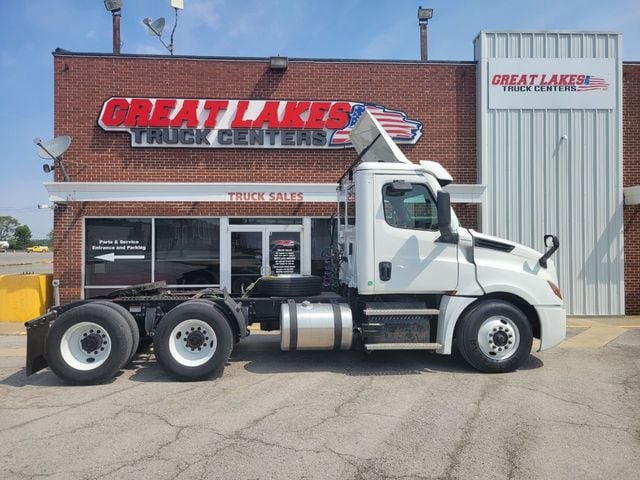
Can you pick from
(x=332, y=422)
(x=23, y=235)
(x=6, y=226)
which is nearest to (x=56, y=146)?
(x=332, y=422)

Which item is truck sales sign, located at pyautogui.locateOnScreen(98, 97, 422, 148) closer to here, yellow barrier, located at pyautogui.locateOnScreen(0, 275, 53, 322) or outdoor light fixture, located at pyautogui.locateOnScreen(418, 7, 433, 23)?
outdoor light fixture, located at pyautogui.locateOnScreen(418, 7, 433, 23)

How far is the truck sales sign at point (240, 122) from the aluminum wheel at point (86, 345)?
A: 6408 mm

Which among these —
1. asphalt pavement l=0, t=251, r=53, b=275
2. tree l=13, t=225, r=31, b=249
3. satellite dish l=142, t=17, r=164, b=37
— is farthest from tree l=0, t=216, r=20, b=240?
satellite dish l=142, t=17, r=164, b=37

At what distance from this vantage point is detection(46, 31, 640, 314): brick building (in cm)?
1173

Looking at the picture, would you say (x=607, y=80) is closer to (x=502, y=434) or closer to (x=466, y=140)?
(x=466, y=140)

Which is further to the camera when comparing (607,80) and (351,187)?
(607,80)

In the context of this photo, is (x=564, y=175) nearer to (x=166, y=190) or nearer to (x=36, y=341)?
(x=166, y=190)

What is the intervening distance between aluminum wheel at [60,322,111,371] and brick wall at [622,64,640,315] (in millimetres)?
11832

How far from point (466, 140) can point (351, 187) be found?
6054mm

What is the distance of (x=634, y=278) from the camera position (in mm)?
12289

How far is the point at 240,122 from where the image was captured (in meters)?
11.9

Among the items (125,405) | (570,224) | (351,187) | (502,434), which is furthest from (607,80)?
(125,405)

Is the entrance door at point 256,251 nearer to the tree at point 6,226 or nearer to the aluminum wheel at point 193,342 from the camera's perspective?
the aluminum wheel at point 193,342

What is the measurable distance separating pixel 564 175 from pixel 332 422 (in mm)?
9871
